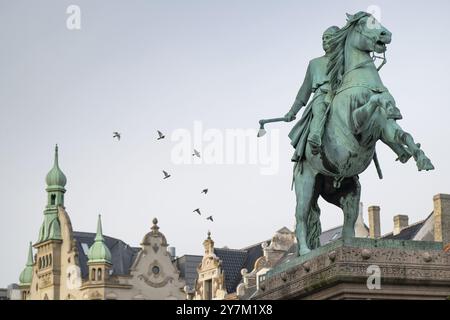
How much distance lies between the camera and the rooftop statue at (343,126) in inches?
640

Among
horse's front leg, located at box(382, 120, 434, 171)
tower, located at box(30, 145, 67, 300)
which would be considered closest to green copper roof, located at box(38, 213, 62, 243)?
tower, located at box(30, 145, 67, 300)

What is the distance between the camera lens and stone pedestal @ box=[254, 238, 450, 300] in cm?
1574

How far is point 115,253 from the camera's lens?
92375 millimetres

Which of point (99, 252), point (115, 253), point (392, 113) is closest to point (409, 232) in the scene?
point (99, 252)

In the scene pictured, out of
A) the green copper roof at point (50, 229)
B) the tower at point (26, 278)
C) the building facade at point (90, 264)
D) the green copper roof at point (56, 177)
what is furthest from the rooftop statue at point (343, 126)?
the tower at point (26, 278)

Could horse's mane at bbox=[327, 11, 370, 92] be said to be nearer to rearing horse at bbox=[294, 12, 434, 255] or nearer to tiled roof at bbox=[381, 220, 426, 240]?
rearing horse at bbox=[294, 12, 434, 255]

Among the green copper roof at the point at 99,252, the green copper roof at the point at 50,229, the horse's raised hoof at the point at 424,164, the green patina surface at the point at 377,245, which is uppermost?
the green copper roof at the point at 50,229

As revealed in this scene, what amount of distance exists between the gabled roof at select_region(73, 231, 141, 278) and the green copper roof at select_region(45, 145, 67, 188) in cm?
457

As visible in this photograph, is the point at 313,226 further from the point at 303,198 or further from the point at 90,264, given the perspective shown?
the point at 90,264

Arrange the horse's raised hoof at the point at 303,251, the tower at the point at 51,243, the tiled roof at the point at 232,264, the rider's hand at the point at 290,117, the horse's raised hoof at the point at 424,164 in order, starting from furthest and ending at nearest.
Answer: the tower at the point at 51,243 < the tiled roof at the point at 232,264 < the rider's hand at the point at 290,117 < the horse's raised hoof at the point at 303,251 < the horse's raised hoof at the point at 424,164

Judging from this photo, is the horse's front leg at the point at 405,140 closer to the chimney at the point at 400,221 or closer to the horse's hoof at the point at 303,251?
the horse's hoof at the point at 303,251
